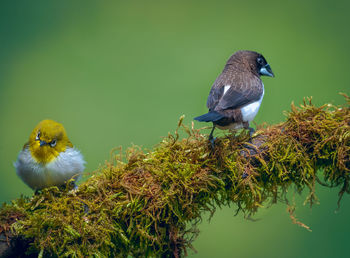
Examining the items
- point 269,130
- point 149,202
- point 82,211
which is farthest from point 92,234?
point 269,130

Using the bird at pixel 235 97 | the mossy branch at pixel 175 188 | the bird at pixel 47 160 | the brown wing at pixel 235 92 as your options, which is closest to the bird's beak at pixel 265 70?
the bird at pixel 235 97

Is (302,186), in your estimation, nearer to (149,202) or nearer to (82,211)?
(149,202)

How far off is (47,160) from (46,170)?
0.24ft

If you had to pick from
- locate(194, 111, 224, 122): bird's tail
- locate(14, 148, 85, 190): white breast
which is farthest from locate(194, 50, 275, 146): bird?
locate(14, 148, 85, 190): white breast

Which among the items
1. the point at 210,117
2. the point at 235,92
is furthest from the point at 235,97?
the point at 210,117

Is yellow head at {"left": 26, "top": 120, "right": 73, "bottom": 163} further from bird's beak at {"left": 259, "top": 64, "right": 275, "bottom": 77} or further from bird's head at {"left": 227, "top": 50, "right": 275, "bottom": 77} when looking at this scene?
bird's beak at {"left": 259, "top": 64, "right": 275, "bottom": 77}

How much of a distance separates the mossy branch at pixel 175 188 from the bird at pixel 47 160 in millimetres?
263

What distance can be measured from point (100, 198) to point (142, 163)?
0.30m

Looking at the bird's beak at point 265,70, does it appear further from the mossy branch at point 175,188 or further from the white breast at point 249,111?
the mossy branch at point 175,188

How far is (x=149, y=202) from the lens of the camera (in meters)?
1.96

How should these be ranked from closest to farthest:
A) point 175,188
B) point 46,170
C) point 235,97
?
point 175,188
point 46,170
point 235,97

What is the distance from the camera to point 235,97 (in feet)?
8.25

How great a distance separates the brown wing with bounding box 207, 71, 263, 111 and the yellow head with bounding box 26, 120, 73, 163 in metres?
1.02

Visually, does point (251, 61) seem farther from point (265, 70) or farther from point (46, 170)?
point (46, 170)
